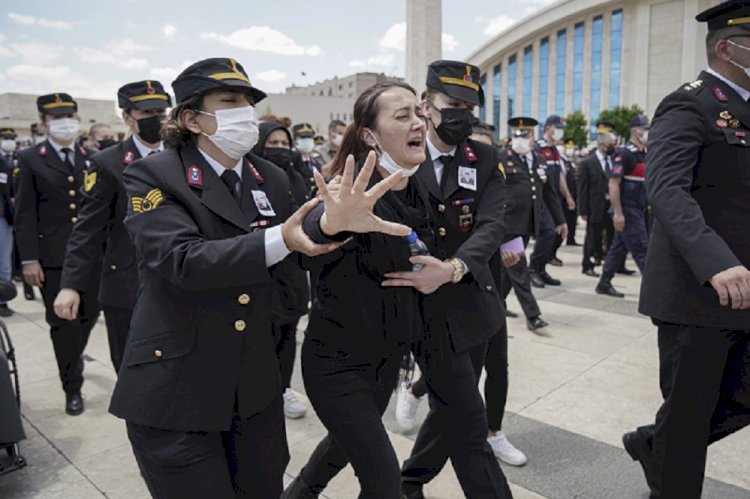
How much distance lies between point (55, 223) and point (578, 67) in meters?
83.4

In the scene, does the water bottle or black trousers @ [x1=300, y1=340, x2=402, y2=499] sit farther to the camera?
the water bottle

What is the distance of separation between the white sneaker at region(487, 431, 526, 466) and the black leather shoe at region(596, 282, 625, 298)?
5132mm

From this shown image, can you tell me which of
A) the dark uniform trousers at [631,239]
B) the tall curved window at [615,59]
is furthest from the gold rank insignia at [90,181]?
the tall curved window at [615,59]

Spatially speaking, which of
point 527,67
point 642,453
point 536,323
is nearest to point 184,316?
point 642,453

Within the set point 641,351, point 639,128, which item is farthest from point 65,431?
point 639,128

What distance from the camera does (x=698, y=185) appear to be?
2.65 metres

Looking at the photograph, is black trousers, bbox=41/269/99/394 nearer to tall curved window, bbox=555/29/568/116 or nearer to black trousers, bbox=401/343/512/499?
black trousers, bbox=401/343/512/499

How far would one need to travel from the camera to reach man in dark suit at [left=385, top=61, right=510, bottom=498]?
2.54 meters

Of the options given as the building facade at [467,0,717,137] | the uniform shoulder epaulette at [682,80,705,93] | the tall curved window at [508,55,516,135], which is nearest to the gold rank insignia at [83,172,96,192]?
the uniform shoulder epaulette at [682,80,705,93]

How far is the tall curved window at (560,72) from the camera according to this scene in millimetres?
79875

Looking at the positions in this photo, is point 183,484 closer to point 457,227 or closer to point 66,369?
point 457,227

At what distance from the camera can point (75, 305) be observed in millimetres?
3367

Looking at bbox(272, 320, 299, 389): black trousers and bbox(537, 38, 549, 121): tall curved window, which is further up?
bbox(537, 38, 549, 121): tall curved window

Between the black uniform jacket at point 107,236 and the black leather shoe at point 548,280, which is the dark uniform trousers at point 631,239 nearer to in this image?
the black leather shoe at point 548,280
